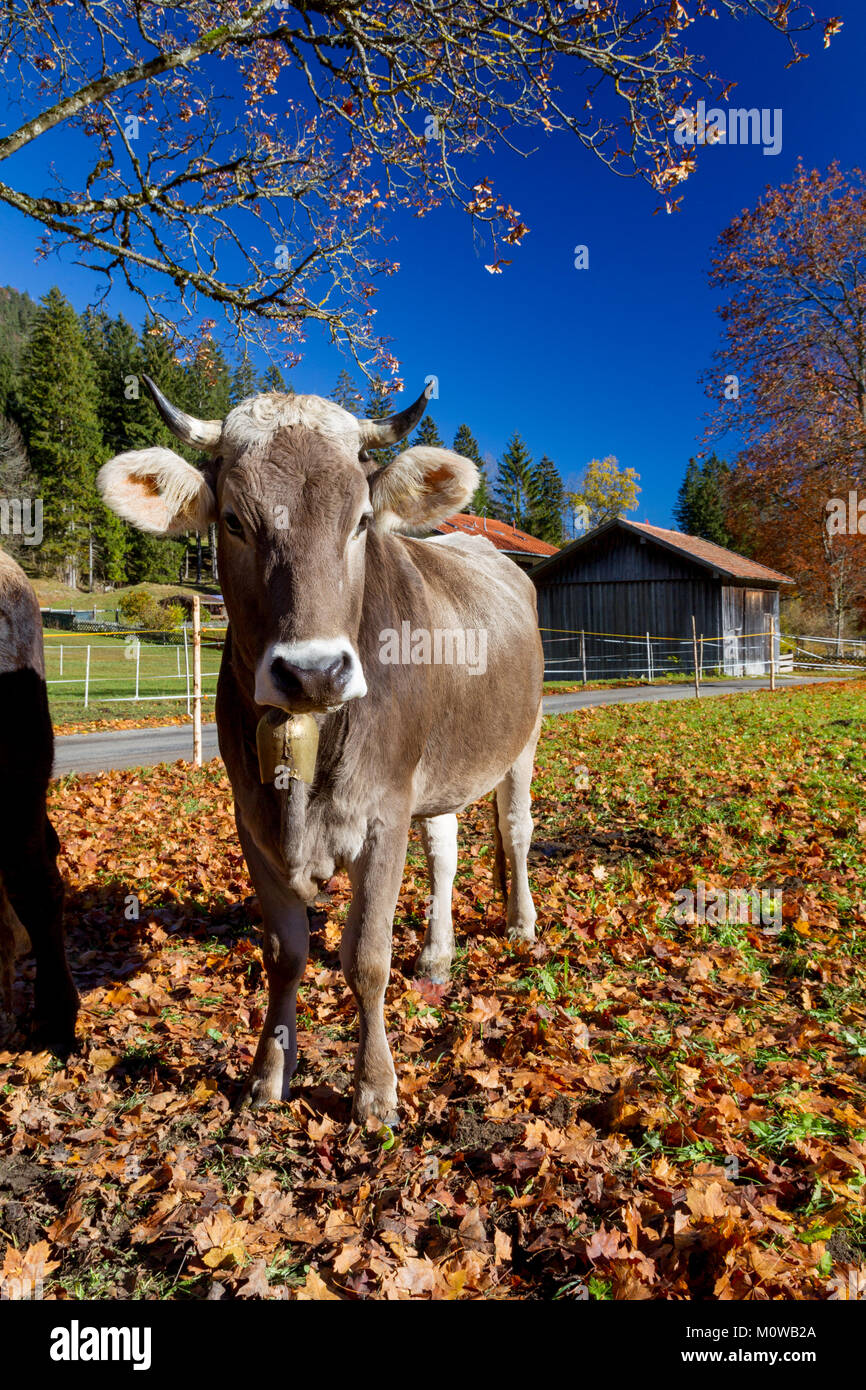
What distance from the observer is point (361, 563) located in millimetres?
2775

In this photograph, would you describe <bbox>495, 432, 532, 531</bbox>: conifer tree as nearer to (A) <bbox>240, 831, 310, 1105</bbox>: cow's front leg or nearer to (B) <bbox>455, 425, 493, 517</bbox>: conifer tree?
(B) <bbox>455, 425, 493, 517</bbox>: conifer tree

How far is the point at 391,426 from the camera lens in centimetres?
273

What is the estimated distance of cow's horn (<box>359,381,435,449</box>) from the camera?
8.68ft

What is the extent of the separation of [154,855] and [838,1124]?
5.39 m

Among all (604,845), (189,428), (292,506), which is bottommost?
(604,845)

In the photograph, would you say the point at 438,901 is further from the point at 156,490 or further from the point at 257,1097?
Result: the point at 156,490

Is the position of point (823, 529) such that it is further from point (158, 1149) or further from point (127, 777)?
point (158, 1149)

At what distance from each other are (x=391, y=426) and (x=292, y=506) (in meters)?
0.57

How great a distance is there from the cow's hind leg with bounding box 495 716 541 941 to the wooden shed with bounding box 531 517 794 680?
26132 mm

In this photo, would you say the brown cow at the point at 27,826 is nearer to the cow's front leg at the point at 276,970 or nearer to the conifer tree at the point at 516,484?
the cow's front leg at the point at 276,970

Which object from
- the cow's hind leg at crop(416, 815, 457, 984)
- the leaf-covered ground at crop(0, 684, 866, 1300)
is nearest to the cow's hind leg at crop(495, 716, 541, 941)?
the leaf-covered ground at crop(0, 684, 866, 1300)

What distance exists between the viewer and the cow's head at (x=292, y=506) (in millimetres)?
2221

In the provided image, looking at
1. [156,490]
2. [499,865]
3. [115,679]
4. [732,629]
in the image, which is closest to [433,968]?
[499,865]

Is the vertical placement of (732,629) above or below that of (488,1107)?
above
